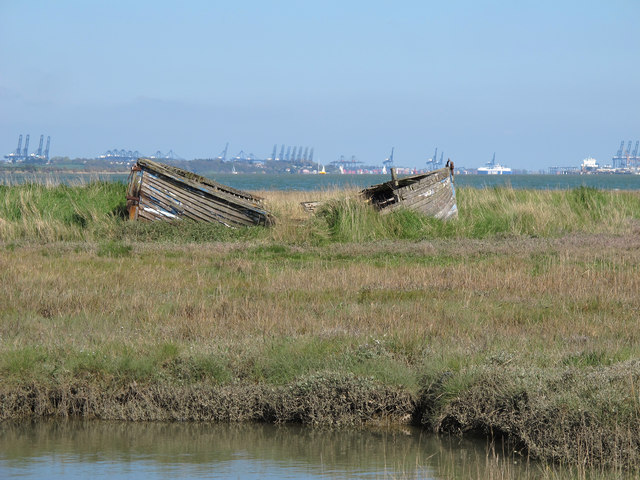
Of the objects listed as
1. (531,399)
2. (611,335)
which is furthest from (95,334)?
(611,335)

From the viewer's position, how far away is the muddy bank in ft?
20.8

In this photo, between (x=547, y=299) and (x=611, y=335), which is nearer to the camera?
(x=611, y=335)

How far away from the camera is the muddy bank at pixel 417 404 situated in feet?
20.8

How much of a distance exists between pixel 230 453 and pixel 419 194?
1487 centimetres

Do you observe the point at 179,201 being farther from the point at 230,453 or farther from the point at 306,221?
the point at 230,453

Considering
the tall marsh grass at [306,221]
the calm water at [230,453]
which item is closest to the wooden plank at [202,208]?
the tall marsh grass at [306,221]

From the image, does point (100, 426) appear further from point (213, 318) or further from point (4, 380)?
point (213, 318)

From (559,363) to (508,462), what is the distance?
5.67 feet

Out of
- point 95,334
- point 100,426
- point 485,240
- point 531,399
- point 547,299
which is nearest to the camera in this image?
point 531,399

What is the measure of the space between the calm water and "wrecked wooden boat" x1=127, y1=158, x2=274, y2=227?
12340mm

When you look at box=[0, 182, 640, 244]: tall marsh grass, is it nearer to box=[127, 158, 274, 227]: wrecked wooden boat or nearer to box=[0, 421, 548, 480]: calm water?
box=[127, 158, 274, 227]: wrecked wooden boat

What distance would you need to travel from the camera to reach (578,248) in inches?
637

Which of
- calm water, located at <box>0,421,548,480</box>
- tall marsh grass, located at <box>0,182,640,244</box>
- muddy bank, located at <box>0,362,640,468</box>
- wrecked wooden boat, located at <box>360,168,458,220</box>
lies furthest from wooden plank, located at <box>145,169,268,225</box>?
calm water, located at <box>0,421,548,480</box>

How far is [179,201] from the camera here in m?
19.5
